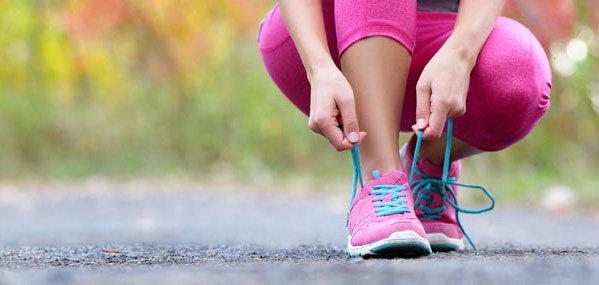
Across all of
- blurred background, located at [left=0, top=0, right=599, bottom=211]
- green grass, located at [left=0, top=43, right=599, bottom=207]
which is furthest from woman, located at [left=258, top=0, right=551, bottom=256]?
green grass, located at [left=0, top=43, right=599, bottom=207]

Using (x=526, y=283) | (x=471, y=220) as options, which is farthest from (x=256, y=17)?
(x=526, y=283)

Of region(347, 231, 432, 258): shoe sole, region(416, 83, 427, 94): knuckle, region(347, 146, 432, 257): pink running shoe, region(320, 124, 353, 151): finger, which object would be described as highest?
region(416, 83, 427, 94): knuckle

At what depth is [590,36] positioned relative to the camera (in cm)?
483

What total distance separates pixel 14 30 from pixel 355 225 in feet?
23.9

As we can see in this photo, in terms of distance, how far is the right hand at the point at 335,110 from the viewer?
1.61 m

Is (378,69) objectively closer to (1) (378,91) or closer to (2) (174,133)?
(1) (378,91)

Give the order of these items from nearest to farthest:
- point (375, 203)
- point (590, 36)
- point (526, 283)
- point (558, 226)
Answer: point (526, 283), point (375, 203), point (558, 226), point (590, 36)

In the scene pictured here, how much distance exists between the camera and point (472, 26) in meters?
1.69

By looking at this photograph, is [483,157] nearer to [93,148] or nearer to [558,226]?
[558,226]

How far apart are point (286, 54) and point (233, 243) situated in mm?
772

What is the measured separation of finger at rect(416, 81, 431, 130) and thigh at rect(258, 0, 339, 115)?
297 mm

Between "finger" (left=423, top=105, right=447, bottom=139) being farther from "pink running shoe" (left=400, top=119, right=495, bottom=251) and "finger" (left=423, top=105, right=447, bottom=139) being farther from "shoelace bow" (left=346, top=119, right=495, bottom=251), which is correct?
"pink running shoe" (left=400, top=119, right=495, bottom=251)

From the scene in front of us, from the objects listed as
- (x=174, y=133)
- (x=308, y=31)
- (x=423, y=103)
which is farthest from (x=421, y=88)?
(x=174, y=133)

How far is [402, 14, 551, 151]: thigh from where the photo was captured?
1742mm
